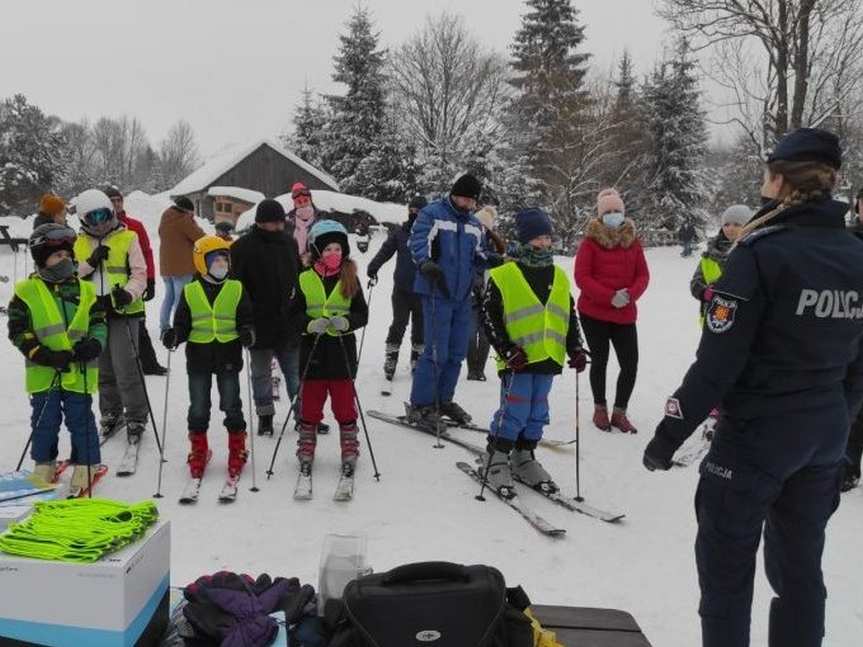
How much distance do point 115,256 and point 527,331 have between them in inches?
126

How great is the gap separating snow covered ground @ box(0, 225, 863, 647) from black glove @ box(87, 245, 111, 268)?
4.78 feet

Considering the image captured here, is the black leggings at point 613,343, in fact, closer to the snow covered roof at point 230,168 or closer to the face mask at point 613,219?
the face mask at point 613,219

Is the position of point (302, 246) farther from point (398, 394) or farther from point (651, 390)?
point (651, 390)

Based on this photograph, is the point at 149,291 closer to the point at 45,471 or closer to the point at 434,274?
the point at 45,471

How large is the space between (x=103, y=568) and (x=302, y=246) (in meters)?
5.24

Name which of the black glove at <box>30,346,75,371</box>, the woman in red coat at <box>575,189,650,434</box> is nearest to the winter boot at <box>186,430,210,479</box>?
the black glove at <box>30,346,75,371</box>

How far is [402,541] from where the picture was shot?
13.3ft

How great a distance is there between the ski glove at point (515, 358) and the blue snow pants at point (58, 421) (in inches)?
108

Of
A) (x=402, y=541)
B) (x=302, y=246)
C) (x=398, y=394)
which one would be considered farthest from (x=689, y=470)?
A: (x=302, y=246)

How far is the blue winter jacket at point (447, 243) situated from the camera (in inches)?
226

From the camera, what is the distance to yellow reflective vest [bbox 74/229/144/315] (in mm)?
5129

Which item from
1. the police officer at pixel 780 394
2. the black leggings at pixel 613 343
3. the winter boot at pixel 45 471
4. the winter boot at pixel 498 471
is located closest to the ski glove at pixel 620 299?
the black leggings at pixel 613 343

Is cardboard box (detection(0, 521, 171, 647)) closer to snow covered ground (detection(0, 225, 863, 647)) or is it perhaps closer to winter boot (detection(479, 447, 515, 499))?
snow covered ground (detection(0, 225, 863, 647))

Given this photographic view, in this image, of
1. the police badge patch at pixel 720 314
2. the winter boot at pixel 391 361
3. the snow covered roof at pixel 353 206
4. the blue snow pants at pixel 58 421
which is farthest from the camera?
the snow covered roof at pixel 353 206
